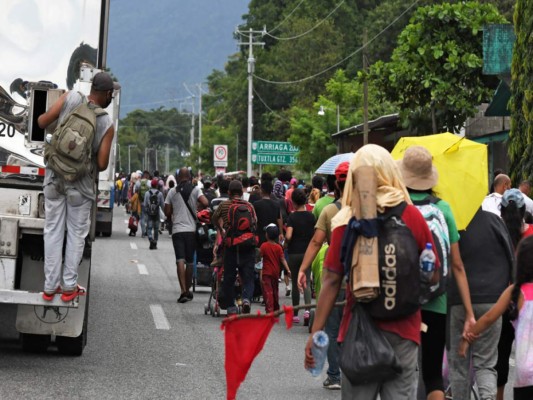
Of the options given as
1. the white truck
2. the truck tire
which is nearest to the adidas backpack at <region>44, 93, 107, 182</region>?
the white truck

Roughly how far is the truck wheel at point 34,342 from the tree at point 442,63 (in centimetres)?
1269

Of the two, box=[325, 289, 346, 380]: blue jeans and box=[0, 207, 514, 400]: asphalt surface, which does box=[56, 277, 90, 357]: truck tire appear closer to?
box=[0, 207, 514, 400]: asphalt surface

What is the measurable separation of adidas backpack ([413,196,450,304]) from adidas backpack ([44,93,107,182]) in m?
3.60

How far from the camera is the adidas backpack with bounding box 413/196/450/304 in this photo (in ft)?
22.2

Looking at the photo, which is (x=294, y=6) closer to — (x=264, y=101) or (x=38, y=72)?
(x=264, y=101)

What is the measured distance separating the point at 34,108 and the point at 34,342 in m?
2.31

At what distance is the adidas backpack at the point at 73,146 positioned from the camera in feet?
32.1

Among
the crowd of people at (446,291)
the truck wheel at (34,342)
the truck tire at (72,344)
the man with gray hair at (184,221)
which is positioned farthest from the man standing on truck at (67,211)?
the man with gray hair at (184,221)

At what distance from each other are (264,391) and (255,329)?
12.5 ft

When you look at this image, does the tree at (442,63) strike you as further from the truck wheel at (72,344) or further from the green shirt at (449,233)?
the green shirt at (449,233)

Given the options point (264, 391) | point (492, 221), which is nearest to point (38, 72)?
point (264, 391)

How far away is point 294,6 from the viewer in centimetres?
8700

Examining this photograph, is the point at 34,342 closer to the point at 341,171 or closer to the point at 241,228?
the point at 241,228

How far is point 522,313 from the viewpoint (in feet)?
22.4
